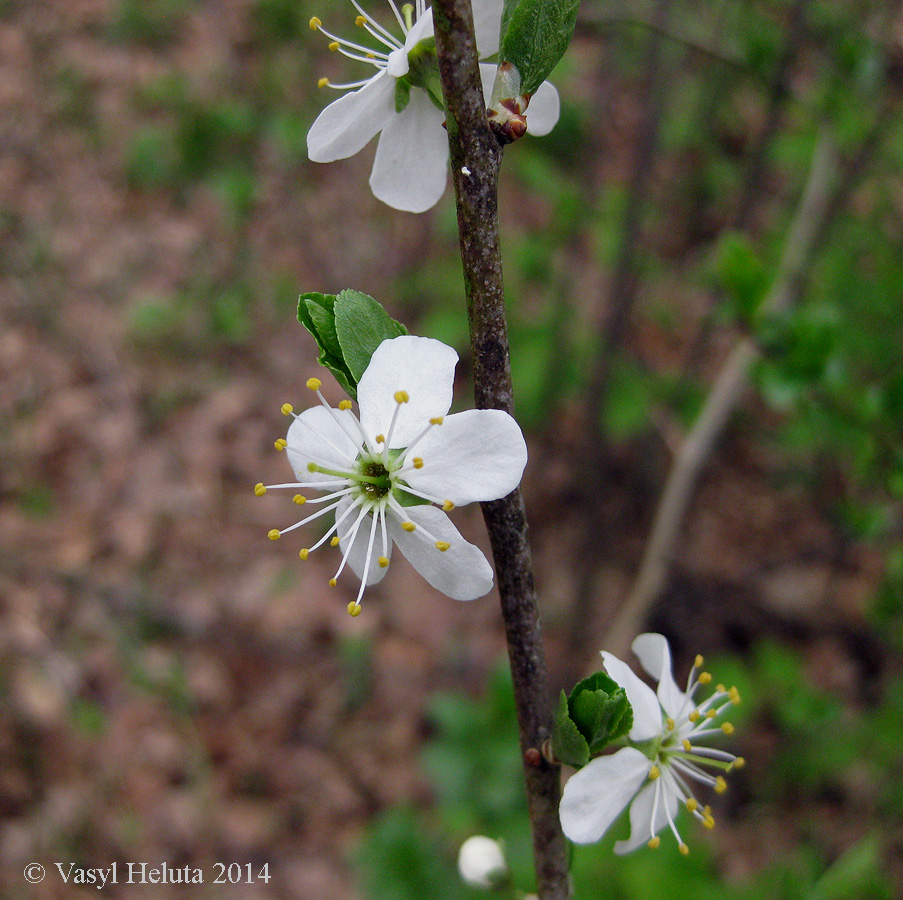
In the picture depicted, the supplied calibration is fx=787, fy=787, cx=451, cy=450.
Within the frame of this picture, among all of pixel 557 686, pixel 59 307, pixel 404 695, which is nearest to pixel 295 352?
pixel 59 307

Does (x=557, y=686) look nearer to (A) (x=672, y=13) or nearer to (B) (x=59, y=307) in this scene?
(A) (x=672, y=13)

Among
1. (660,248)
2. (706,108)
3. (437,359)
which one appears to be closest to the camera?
(437,359)

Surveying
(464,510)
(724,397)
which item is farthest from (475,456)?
(464,510)

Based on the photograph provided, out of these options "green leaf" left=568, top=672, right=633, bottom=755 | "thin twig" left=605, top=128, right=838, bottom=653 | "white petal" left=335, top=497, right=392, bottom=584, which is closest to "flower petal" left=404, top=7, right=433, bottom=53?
"white petal" left=335, top=497, right=392, bottom=584

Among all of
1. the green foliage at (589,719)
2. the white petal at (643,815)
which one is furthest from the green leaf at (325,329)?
the white petal at (643,815)

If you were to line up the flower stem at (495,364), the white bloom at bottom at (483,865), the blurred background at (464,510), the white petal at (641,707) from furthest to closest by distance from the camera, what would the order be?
the blurred background at (464,510)
the white bloom at bottom at (483,865)
the white petal at (641,707)
the flower stem at (495,364)

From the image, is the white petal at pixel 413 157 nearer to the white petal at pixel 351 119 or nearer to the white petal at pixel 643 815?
the white petal at pixel 351 119

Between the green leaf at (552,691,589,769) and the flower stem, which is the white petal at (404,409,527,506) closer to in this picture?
the flower stem
